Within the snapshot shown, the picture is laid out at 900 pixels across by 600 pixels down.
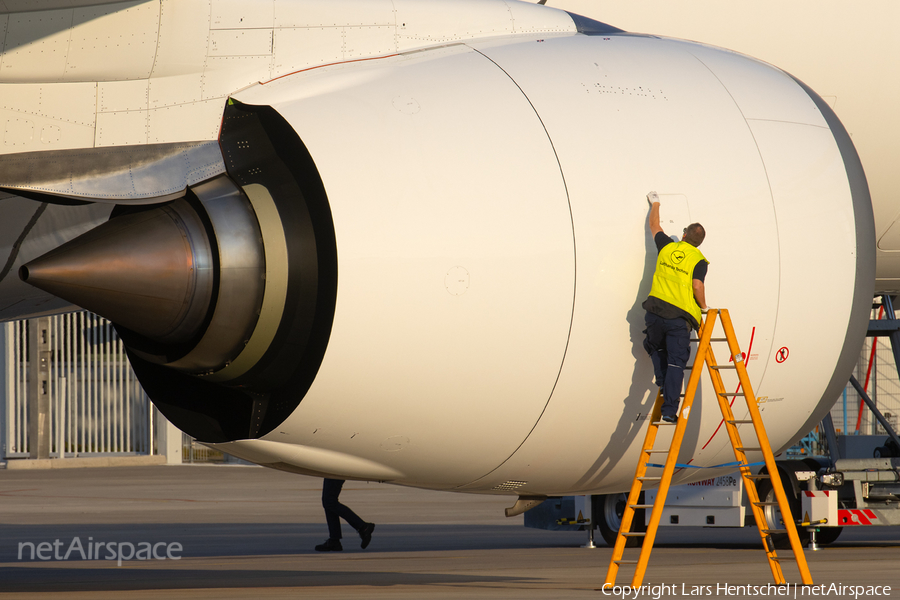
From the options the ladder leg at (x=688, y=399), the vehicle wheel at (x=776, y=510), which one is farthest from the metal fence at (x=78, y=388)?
the ladder leg at (x=688, y=399)

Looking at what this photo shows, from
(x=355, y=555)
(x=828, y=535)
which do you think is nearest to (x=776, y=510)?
(x=828, y=535)

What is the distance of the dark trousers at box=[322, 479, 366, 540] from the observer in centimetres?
1448

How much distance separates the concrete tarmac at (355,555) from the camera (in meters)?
9.73

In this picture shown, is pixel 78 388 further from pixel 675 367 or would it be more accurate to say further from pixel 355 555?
pixel 675 367

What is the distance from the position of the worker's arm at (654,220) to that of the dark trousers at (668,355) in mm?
483

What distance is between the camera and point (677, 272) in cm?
684

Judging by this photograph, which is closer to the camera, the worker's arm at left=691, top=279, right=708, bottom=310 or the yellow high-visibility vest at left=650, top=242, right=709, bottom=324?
the yellow high-visibility vest at left=650, top=242, right=709, bottom=324

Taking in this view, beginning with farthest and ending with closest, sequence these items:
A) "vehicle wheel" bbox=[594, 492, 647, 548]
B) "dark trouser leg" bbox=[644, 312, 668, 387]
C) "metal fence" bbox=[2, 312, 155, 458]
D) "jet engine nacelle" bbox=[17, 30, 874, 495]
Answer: "metal fence" bbox=[2, 312, 155, 458] < "vehicle wheel" bbox=[594, 492, 647, 548] < "dark trouser leg" bbox=[644, 312, 668, 387] < "jet engine nacelle" bbox=[17, 30, 874, 495]

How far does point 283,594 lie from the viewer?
369 inches

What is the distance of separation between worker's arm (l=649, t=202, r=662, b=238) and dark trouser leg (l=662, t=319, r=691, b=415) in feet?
1.82

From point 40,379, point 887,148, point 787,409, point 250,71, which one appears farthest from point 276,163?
point 40,379

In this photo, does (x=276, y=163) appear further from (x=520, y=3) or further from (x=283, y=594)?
(x=283, y=594)

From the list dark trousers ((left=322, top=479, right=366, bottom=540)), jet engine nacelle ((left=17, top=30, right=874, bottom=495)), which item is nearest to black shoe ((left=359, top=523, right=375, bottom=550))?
dark trousers ((left=322, top=479, right=366, bottom=540))

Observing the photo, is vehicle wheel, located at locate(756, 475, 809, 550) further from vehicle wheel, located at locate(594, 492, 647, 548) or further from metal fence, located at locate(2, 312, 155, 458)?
metal fence, located at locate(2, 312, 155, 458)
